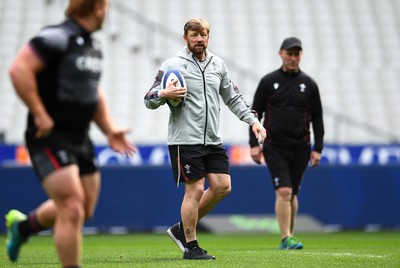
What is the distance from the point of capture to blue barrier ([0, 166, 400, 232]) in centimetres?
1352

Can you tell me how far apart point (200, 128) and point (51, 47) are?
274cm

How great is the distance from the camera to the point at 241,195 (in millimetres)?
14203

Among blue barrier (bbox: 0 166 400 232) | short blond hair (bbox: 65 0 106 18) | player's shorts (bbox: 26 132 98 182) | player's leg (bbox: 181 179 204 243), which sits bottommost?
blue barrier (bbox: 0 166 400 232)

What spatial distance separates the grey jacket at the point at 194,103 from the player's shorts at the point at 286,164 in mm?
1540

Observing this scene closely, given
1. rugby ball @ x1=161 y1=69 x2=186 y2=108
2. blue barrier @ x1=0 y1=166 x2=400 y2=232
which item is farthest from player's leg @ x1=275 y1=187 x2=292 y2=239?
blue barrier @ x1=0 y1=166 x2=400 y2=232

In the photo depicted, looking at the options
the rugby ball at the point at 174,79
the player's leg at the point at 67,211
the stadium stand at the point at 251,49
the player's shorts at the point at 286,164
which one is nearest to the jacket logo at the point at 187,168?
the rugby ball at the point at 174,79

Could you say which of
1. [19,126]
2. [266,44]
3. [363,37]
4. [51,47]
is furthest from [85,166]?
[363,37]

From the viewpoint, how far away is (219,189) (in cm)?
741

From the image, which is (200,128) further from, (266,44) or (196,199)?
(266,44)

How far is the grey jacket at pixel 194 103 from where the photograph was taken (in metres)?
7.29

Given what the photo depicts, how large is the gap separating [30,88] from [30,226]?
993 millimetres

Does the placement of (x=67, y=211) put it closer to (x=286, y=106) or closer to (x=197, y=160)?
(x=197, y=160)

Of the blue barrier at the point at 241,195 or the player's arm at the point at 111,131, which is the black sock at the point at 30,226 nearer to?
the player's arm at the point at 111,131

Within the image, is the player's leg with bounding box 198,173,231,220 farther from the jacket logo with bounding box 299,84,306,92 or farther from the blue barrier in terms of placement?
the blue barrier
